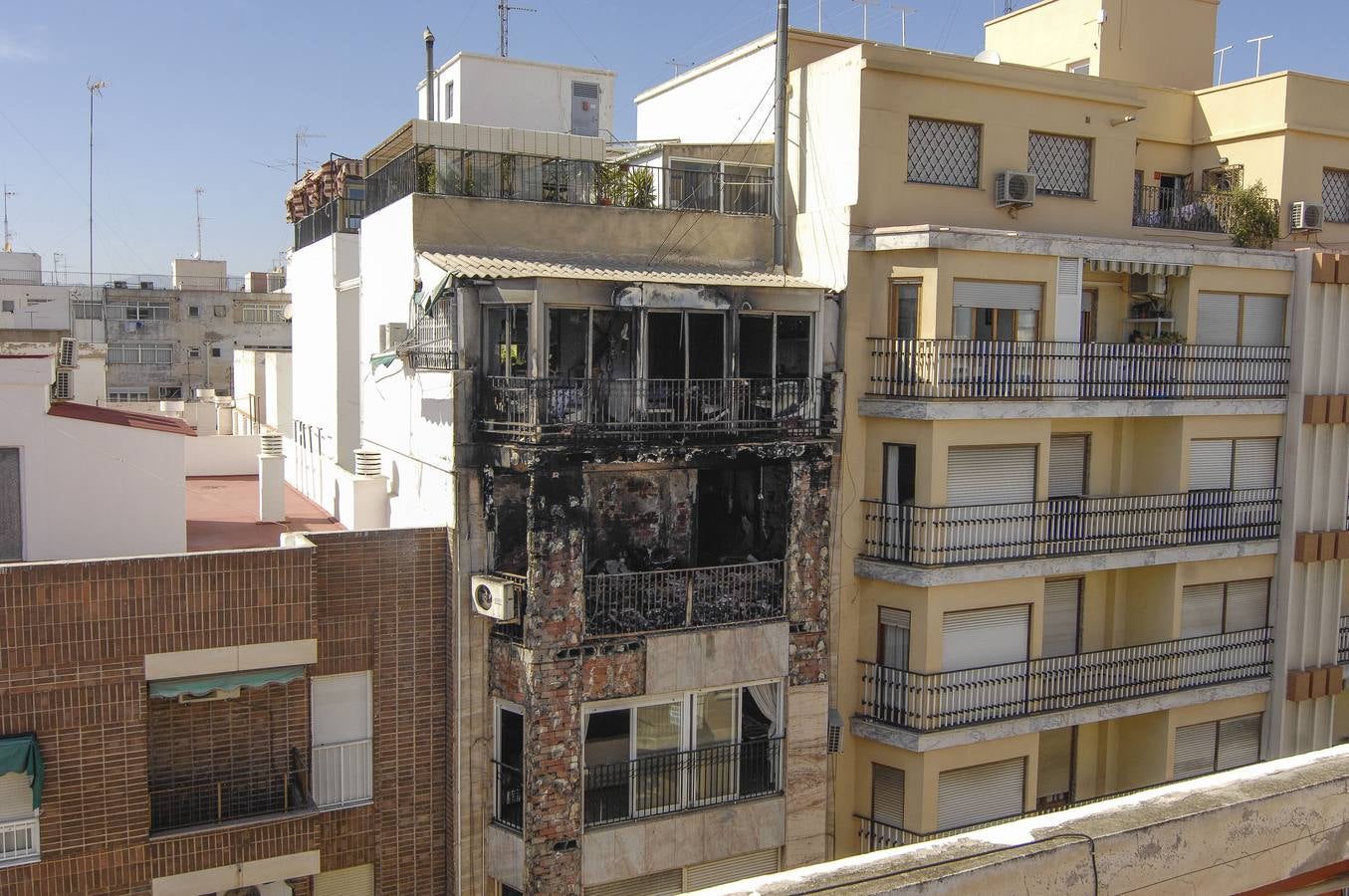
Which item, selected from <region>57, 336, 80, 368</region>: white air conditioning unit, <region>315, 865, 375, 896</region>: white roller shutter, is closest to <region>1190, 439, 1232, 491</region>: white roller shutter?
<region>315, 865, 375, 896</region>: white roller shutter

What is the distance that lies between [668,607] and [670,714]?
159 cm

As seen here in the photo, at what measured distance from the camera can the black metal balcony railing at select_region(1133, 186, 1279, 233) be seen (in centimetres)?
2166

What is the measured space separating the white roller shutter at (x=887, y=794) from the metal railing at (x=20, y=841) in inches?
474

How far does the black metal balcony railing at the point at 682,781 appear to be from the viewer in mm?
15945

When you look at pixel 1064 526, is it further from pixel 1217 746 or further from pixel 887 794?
pixel 1217 746

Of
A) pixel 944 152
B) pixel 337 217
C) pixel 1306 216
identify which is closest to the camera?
pixel 944 152

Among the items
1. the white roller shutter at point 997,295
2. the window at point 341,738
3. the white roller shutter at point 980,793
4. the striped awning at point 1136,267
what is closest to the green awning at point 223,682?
the window at point 341,738

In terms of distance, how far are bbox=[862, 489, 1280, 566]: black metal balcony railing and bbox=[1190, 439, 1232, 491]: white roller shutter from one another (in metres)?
0.23

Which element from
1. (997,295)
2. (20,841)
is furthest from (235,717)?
(997,295)

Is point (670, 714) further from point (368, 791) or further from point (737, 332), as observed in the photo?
point (737, 332)

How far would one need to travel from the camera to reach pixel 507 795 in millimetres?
15742

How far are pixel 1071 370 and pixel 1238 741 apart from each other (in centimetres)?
863

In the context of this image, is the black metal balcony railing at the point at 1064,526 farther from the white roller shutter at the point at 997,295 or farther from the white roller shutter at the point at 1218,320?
the white roller shutter at the point at 997,295

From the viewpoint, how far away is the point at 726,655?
16391 mm
